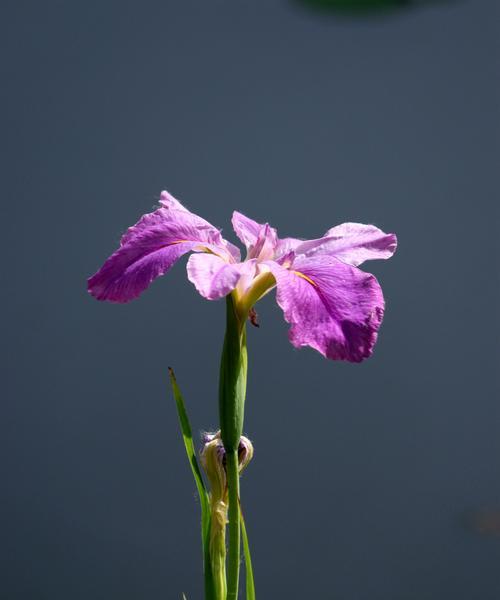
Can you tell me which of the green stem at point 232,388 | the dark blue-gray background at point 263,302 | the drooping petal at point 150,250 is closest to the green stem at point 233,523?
the green stem at point 232,388

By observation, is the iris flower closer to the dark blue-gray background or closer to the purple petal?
the purple petal

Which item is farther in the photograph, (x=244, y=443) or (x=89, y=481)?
(x=89, y=481)

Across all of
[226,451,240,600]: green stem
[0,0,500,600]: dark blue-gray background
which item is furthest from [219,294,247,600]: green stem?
[0,0,500,600]: dark blue-gray background

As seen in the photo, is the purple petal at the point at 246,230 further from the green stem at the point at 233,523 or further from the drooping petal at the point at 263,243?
the green stem at the point at 233,523

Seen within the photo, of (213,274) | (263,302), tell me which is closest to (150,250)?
(213,274)

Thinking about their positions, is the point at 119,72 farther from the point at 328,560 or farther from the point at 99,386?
the point at 328,560

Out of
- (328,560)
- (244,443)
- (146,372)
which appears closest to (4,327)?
(146,372)

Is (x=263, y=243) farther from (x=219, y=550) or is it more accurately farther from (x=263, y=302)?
(x=263, y=302)

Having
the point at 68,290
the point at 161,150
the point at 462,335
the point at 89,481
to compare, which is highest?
the point at 161,150
